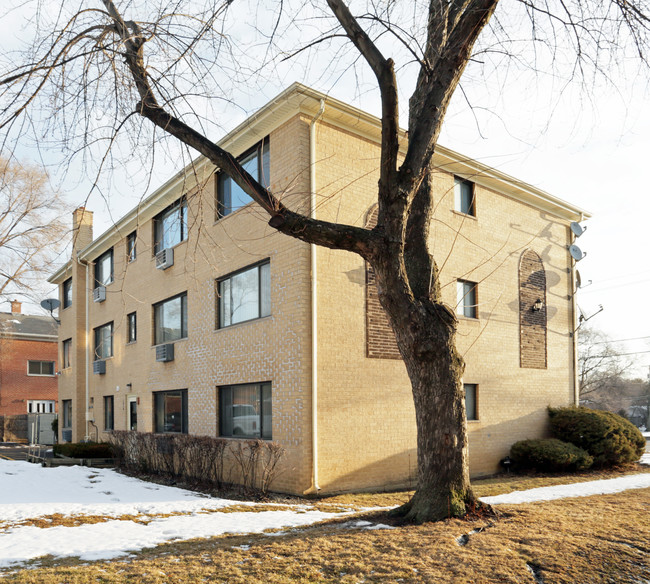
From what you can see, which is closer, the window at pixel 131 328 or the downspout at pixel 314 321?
the downspout at pixel 314 321

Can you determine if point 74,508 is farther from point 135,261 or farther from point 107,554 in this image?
point 135,261

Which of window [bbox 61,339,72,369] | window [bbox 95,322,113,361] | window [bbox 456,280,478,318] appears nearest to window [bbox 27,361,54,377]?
window [bbox 61,339,72,369]

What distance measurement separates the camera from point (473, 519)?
7.16 metres

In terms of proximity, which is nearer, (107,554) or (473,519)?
(107,554)

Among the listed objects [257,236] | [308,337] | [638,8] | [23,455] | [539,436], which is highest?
[638,8]

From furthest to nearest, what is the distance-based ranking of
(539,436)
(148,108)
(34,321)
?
(34,321) < (539,436) < (148,108)

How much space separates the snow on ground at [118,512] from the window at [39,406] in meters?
26.8

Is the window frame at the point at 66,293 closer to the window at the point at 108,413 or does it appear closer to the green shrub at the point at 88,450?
the window at the point at 108,413

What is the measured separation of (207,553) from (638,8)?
748 cm

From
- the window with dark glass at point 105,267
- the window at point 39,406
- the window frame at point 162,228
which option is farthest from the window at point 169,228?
the window at point 39,406

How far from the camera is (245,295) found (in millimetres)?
14273

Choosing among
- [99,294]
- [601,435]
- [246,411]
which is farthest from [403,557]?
[99,294]

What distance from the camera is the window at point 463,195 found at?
16.1m

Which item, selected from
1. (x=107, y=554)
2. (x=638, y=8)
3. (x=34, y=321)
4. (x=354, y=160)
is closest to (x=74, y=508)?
(x=107, y=554)
